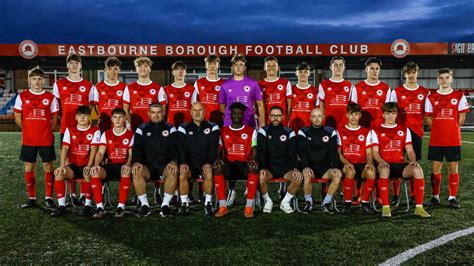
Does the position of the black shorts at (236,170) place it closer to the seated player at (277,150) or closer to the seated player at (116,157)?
the seated player at (277,150)

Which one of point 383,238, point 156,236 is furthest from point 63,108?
point 383,238

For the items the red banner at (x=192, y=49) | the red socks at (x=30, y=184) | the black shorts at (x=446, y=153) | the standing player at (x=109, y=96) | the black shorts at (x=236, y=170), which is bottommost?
the red socks at (x=30, y=184)

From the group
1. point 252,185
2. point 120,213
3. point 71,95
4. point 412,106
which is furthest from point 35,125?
point 412,106

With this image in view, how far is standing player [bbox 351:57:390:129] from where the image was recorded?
4.93 meters

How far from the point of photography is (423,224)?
150 inches

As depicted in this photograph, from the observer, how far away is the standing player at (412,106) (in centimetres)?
480

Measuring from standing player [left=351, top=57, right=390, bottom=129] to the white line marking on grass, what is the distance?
67.8 inches

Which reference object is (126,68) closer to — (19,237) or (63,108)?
(63,108)

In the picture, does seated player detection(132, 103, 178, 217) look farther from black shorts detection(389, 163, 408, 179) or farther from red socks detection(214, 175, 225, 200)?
black shorts detection(389, 163, 408, 179)

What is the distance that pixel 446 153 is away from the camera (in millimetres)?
4770

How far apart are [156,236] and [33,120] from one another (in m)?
2.35

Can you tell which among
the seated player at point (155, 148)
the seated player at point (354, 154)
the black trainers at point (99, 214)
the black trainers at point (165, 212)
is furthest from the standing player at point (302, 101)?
the black trainers at point (99, 214)

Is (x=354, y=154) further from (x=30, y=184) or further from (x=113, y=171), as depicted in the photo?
(x=30, y=184)

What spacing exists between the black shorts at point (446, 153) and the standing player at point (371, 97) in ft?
2.34
